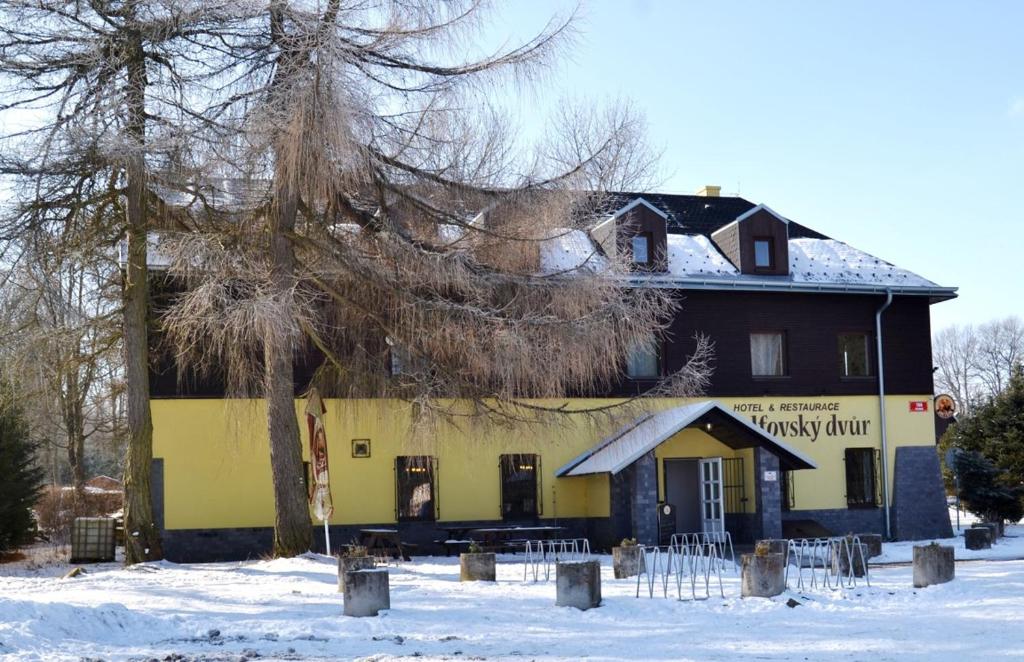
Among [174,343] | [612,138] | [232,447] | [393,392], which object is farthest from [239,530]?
[612,138]

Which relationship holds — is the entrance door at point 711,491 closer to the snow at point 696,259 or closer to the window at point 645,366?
the window at point 645,366

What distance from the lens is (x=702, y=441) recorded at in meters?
27.1

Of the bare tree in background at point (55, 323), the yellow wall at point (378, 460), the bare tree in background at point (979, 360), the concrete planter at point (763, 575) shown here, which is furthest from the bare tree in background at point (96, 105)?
the bare tree in background at point (979, 360)

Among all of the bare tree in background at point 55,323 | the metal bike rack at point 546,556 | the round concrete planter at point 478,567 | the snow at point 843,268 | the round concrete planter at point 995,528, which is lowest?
the round concrete planter at point 995,528

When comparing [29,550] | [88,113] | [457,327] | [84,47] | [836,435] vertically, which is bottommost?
[29,550]

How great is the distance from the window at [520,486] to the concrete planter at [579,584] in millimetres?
12482

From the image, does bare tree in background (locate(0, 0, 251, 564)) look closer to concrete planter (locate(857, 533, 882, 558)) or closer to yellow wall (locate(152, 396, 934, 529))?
yellow wall (locate(152, 396, 934, 529))

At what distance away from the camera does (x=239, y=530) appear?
82.6 ft

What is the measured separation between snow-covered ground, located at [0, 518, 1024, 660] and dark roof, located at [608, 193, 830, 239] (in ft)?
50.9

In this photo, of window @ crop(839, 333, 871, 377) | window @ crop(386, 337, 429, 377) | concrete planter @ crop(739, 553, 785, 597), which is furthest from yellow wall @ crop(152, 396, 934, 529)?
concrete planter @ crop(739, 553, 785, 597)

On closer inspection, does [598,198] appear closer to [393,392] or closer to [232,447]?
[393,392]

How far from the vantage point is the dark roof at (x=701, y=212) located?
31.6 metres

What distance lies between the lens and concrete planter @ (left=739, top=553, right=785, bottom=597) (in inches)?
594

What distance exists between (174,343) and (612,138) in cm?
963
